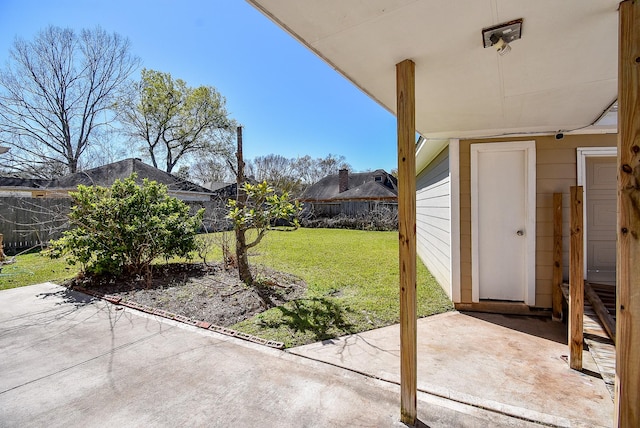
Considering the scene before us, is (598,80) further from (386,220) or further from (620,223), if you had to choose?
(386,220)

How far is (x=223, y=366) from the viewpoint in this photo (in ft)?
8.80

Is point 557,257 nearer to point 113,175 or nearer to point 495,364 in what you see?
point 495,364

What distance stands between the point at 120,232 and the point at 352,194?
50.8 feet

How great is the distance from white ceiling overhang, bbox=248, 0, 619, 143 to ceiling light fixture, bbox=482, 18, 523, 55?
0.12ft

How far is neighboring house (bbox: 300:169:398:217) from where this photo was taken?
17.4 metres

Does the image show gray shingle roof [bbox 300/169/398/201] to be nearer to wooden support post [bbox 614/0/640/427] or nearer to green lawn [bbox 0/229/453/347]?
green lawn [bbox 0/229/453/347]

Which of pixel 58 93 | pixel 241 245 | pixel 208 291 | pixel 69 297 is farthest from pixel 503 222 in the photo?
pixel 58 93

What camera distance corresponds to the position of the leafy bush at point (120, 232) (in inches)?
206

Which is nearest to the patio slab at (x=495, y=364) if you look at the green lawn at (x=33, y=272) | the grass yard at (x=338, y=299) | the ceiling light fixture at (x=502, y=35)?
the grass yard at (x=338, y=299)

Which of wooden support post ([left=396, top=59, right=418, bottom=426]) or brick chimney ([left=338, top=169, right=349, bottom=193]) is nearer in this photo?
wooden support post ([left=396, top=59, right=418, bottom=426])

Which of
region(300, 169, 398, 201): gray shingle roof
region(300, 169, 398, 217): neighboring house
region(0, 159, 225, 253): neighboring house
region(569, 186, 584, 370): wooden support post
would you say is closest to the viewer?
region(569, 186, 584, 370): wooden support post

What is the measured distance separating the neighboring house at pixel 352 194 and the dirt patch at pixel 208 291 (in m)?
9.25

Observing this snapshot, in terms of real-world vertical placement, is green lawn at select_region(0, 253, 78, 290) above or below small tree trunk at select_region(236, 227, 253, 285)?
below

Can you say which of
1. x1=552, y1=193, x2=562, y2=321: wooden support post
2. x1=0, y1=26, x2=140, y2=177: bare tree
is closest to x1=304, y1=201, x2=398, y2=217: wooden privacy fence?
x1=552, y1=193, x2=562, y2=321: wooden support post
